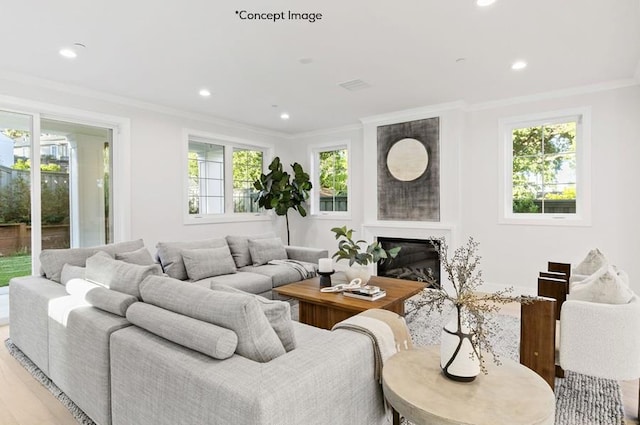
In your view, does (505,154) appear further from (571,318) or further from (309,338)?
(309,338)

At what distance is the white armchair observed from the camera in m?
2.00

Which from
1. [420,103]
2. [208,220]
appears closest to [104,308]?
[208,220]

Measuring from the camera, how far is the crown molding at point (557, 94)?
402 centimetres

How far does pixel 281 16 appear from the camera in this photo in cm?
258

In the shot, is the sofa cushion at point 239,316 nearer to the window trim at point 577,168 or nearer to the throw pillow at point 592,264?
the throw pillow at point 592,264

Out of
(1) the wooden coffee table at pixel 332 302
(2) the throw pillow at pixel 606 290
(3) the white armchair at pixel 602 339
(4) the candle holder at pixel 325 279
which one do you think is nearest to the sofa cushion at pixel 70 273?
(1) the wooden coffee table at pixel 332 302

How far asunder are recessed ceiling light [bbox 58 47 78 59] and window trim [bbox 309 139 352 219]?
4.02 m

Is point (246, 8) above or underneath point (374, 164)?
above

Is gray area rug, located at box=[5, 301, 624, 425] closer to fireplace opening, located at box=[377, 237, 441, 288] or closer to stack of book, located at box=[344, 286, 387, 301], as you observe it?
stack of book, located at box=[344, 286, 387, 301]

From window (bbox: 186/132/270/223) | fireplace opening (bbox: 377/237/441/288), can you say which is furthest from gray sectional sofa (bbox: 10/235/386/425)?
fireplace opening (bbox: 377/237/441/288)

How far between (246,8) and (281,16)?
249 mm

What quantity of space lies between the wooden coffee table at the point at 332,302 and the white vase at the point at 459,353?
1.42m

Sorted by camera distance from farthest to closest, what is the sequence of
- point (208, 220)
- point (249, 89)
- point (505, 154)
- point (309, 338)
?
point (208, 220)
point (505, 154)
point (249, 89)
point (309, 338)

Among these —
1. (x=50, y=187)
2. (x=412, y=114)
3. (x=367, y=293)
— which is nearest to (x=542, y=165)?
(x=412, y=114)
